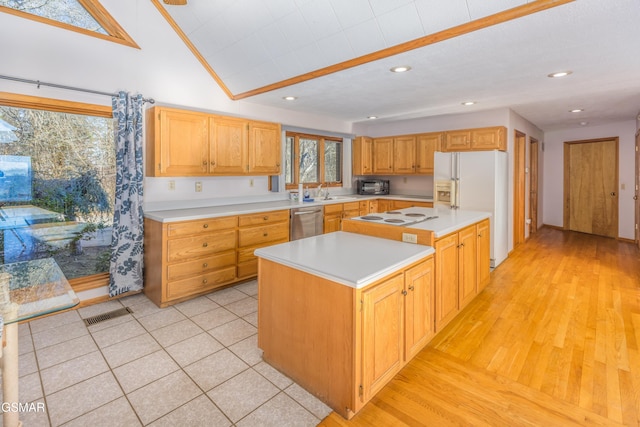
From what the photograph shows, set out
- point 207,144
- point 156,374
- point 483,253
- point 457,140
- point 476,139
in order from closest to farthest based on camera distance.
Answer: point 156,374 < point 483,253 < point 207,144 < point 476,139 < point 457,140

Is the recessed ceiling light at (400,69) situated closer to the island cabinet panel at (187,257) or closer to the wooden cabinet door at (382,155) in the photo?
the island cabinet panel at (187,257)

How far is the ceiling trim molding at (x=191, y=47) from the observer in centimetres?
334

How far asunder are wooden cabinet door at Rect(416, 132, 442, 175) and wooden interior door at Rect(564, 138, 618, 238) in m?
3.76

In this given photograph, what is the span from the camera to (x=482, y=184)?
4.38m

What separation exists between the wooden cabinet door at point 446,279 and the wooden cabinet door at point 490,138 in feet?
8.79

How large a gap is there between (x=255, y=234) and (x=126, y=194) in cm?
137

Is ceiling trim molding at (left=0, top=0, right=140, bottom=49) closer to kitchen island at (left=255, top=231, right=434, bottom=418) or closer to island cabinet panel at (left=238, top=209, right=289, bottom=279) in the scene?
island cabinet panel at (left=238, top=209, right=289, bottom=279)

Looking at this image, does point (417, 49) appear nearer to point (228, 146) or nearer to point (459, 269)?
point (459, 269)

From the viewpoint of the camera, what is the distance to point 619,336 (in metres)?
2.59

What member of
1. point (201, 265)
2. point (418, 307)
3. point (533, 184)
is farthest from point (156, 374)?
point (533, 184)

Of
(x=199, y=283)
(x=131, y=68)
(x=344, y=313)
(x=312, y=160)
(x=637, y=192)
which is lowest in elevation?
(x=199, y=283)

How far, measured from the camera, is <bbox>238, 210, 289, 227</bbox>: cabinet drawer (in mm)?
3675

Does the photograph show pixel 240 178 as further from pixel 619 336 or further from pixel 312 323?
pixel 619 336

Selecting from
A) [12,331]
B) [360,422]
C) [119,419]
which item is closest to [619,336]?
[360,422]
